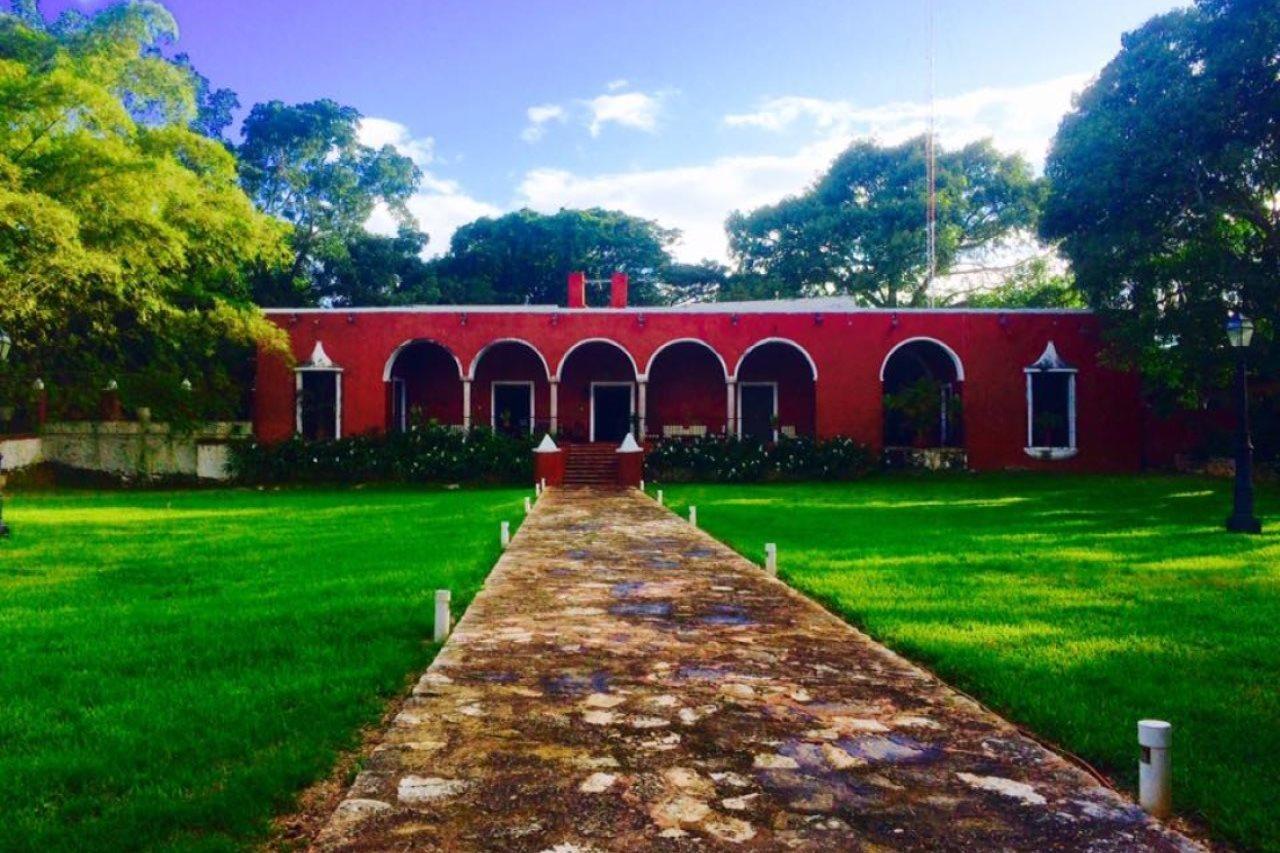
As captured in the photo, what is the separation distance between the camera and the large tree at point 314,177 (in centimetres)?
2959

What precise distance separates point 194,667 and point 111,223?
→ 12.2 meters

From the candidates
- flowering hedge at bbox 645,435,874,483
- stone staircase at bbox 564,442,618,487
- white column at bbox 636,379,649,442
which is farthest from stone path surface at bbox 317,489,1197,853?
white column at bbox 636,379,649,442

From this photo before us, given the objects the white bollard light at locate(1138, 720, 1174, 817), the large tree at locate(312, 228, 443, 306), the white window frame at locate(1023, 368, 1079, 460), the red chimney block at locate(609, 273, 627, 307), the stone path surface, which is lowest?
the stone path surface

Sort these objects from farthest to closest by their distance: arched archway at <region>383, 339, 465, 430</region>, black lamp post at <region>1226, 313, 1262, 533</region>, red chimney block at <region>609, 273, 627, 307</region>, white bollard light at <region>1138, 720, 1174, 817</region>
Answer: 1. red chimney block at <region>609, 273, 627, 307</region>
2. arched archway at <region>383, 339, 465, 430</region>
3. black lamp post at <region>1226, 313, 1262, 533</region>
4. white bollard light at <region>1138, 720, 1174, 817</region>

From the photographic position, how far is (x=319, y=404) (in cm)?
2072

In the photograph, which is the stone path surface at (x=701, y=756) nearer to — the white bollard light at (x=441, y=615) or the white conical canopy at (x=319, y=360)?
the white bollard light at (x=441, y=615)

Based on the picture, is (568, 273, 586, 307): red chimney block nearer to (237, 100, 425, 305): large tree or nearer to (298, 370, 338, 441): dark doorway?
(298, 370, 338, 441): dark doorway

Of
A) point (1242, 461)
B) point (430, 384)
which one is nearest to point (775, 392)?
point (430, 384)

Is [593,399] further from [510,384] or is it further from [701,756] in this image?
[701,756]

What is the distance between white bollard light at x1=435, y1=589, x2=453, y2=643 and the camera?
4.77 meters

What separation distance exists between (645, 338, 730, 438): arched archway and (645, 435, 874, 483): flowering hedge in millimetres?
2780

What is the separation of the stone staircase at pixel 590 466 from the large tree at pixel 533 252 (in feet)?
56.3

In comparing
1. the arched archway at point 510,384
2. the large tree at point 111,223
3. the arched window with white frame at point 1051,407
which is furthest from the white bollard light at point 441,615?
the arched window with white frame at point 1051,407

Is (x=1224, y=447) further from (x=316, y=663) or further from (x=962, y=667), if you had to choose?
(x=316, y=663)
